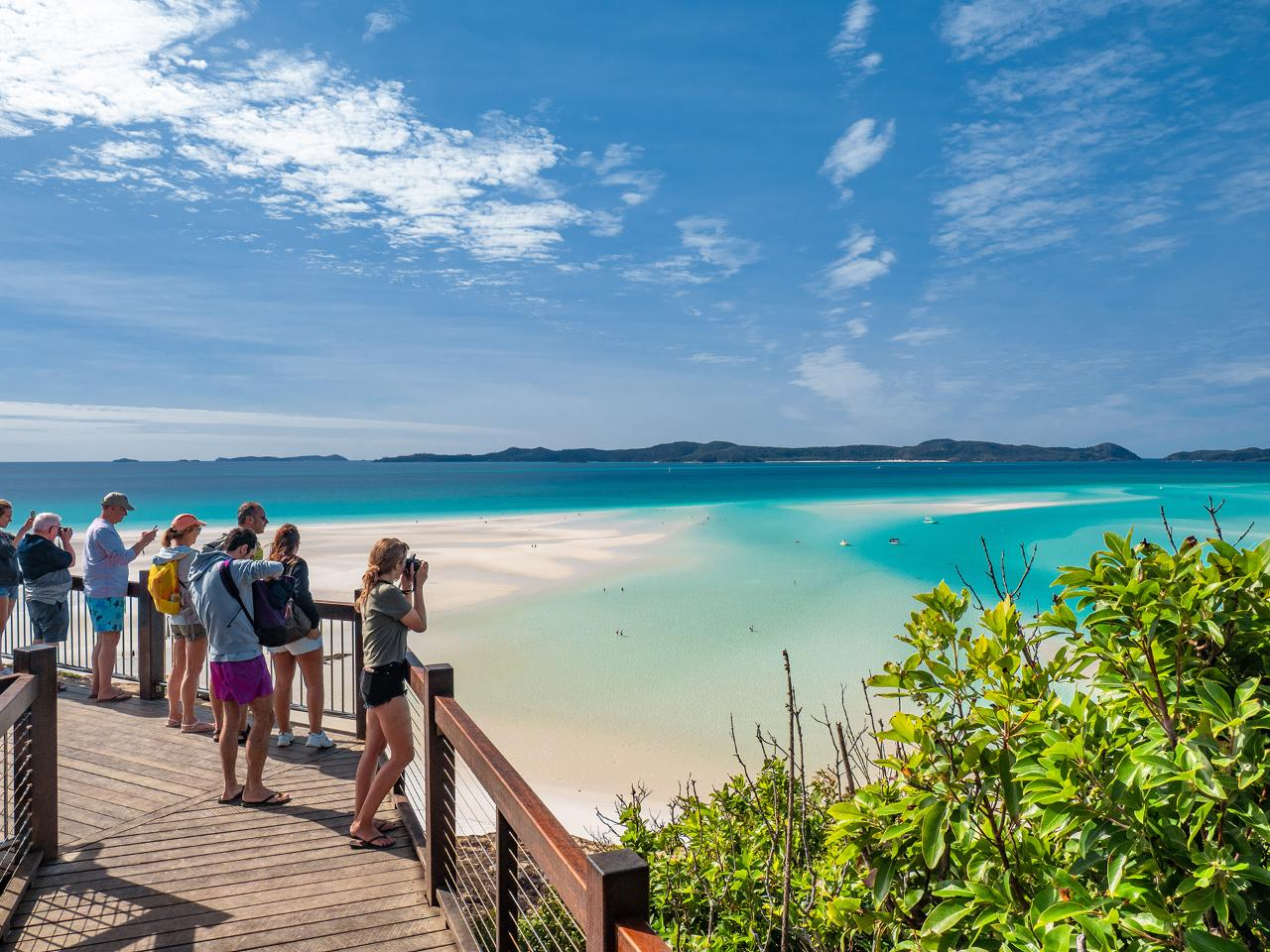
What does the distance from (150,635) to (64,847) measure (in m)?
3.11

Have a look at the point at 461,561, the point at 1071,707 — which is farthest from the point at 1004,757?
the point at 461,561

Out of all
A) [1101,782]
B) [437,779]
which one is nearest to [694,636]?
[437,779]

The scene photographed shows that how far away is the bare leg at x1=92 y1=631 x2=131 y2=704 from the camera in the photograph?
23.9ft

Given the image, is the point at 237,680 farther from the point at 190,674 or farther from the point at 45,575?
the point at 45,575

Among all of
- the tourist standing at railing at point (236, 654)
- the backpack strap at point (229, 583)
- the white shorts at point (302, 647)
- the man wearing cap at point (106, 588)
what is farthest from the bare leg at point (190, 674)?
the backpack strap at point (229, 583)

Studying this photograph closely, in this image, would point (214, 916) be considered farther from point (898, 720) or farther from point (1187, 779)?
point (1187, 779)

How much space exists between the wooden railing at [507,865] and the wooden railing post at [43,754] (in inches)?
76.5

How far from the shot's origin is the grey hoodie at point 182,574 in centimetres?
604

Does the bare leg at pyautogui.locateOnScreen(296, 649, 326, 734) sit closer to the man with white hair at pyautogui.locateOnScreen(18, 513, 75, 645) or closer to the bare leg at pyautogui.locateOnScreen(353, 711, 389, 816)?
the bare leg at pyautogui.locateOnScreen(353, 711, 389, 816)

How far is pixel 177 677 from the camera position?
6.55 metres

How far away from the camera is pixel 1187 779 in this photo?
140 centimetres

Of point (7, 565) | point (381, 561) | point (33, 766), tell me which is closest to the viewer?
point (33, 766)

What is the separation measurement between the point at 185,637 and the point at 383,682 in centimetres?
280

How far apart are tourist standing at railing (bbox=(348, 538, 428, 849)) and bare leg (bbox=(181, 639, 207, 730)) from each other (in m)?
2.56
